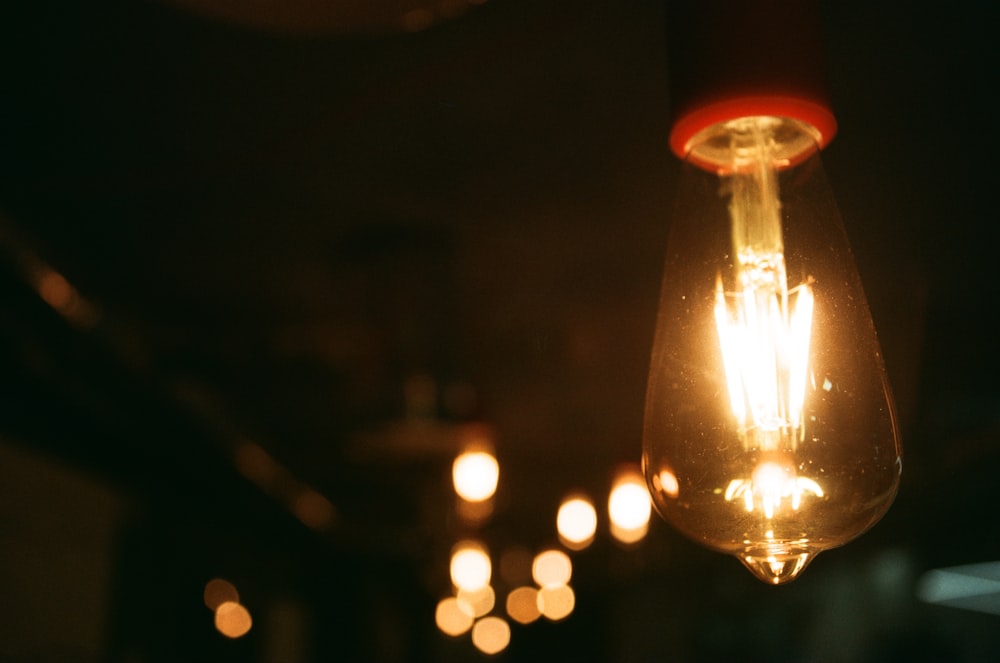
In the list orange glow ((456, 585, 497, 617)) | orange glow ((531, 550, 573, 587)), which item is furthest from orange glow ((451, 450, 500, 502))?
orange glow ((531, 550, 573, 587))

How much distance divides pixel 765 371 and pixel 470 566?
26.2 ft

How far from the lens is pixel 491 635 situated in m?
15.7

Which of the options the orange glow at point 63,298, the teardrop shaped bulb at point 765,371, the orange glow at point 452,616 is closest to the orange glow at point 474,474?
the orange glow at point 63,298

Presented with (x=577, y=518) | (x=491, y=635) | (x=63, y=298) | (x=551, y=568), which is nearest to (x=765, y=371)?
(x=63, y=298)

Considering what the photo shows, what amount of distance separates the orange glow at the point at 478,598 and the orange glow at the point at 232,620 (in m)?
2.47

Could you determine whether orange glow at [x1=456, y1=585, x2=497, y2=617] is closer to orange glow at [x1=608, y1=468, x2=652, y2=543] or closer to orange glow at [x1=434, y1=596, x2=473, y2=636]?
orange glow at [x1=434, y1=596, x2=473, y2=636]

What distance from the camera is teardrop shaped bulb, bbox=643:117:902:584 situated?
2.28 ft

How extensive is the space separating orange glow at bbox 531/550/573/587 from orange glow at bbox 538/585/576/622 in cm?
35

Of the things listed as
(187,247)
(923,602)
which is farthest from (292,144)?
(923,602)

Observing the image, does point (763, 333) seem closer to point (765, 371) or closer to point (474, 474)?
point (765, 371)

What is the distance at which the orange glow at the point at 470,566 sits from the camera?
26.0 ft

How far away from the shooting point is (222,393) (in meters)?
4.55

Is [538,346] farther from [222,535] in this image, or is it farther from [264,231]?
[222,535]

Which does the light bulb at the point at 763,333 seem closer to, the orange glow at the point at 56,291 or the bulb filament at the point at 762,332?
the bulb filament at the point at 762,332
